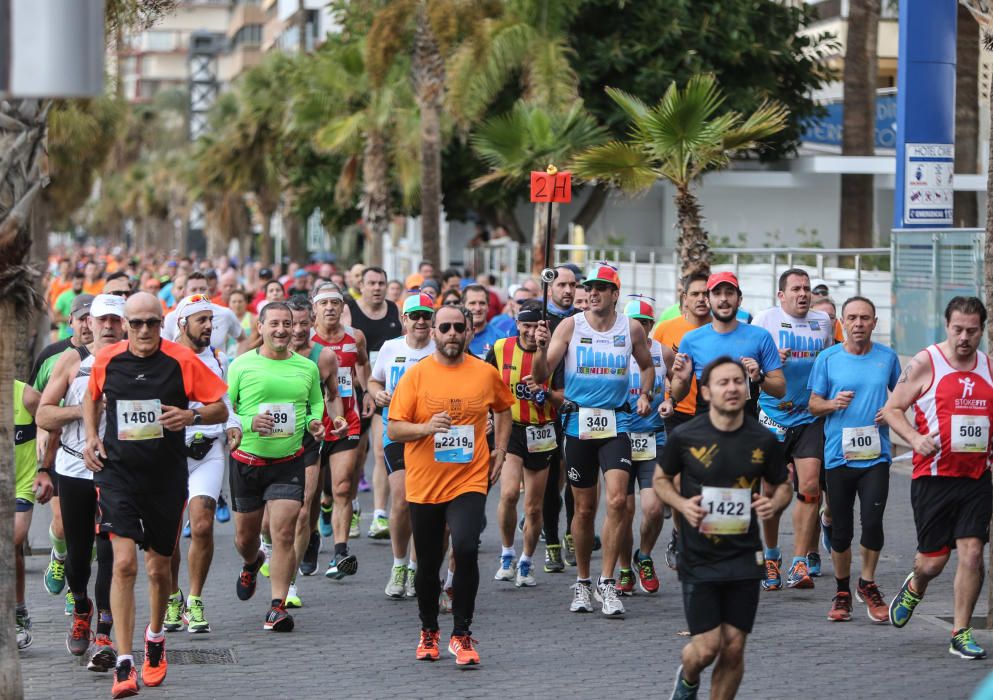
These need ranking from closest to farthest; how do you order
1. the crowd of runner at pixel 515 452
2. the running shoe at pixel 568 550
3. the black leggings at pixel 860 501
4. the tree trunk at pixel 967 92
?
the crowd of runner at pixel 515 452 < the black leggings at pixel 860 501 < the running shoe at pixel 568 550 < the tree trunk at pixel 967 92

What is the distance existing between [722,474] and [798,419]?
13.0 feet

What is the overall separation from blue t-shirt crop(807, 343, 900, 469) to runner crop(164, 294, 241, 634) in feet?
11.2

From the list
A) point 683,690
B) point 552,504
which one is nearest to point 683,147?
point 552,504

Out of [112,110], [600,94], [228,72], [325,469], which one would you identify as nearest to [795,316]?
[325,469]

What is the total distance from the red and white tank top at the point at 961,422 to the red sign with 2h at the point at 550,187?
3361mm

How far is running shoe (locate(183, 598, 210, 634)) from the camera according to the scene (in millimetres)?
9570

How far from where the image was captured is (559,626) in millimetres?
9789

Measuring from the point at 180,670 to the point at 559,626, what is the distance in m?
2.26

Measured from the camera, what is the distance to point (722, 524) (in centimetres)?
700

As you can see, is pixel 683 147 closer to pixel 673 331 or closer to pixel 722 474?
pixel 673 331

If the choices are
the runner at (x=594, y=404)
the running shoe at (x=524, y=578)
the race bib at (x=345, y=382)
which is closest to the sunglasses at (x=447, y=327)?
the runner at (x=594, y=404)

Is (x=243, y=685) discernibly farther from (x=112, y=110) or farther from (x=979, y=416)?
(x=112, y=110)

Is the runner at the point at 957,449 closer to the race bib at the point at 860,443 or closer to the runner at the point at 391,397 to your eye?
the race bib at the point at 860,443

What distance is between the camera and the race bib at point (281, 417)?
9.63m
